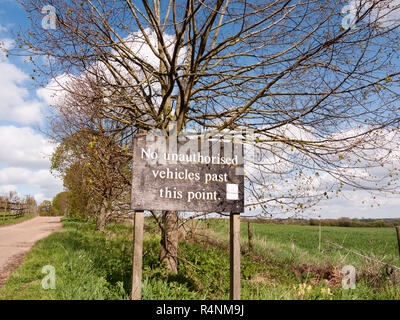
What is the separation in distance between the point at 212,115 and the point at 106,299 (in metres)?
3.82

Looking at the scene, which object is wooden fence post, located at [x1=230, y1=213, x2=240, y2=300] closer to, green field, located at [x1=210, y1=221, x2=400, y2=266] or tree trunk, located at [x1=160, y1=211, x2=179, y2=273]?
green field, located at [x1=210, y1=221, x2=400, y2=266]

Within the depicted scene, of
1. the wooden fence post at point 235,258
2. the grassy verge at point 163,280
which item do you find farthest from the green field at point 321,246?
the wooden fence post at point 235,258

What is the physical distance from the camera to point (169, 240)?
5.66 m

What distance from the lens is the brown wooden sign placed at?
12.7 feet

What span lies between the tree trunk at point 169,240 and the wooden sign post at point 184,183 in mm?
1697

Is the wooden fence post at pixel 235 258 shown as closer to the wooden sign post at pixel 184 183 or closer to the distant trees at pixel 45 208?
the wooden sign post at pixel 184 183

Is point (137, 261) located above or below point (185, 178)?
below

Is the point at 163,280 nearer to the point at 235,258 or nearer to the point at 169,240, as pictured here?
the point at 169,240

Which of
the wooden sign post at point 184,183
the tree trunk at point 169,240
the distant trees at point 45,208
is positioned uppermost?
the wooden sign post at point 184,183

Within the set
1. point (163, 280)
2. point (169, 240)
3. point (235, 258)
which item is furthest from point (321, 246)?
point (235, 258)

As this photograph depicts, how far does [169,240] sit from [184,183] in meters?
2.16

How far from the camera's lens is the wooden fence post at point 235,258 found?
387 cm
